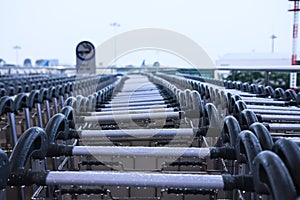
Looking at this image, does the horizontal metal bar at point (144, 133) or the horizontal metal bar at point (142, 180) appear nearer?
the horizontal metal bar at point (142, 180)

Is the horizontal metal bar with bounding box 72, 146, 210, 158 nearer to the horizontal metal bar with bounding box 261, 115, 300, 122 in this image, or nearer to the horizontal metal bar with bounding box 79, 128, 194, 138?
the horizontal metal bar with bounding box 79, 128, 194, 138

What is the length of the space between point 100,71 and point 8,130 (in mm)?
6543

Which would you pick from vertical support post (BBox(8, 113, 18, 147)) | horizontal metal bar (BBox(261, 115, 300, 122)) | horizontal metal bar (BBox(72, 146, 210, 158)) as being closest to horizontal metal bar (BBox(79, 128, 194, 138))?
horizontal metal bar (BBox(72, 146, 210, 158))

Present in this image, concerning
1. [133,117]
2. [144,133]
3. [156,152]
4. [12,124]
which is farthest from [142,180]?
[12,124]

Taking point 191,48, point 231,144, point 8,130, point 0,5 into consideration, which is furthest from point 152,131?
point 0,5

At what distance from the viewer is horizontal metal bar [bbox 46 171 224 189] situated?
2.31 ft

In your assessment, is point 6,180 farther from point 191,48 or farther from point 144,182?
point 191,48

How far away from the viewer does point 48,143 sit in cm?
92

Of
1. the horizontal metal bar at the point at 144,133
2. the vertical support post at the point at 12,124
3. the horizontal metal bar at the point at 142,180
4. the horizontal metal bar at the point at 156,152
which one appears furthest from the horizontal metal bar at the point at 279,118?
the vertical support post at the point at 12,124

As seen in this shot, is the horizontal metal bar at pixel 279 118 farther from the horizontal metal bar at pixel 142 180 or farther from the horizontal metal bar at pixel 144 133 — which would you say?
the horizontal metal bar at pixel 142 180

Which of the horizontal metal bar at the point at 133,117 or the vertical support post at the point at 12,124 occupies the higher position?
the horizontal metal bar at the point at 133,117

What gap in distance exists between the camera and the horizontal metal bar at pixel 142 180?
703mm

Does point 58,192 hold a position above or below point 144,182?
below

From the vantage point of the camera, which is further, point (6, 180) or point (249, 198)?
point (249, 198)
